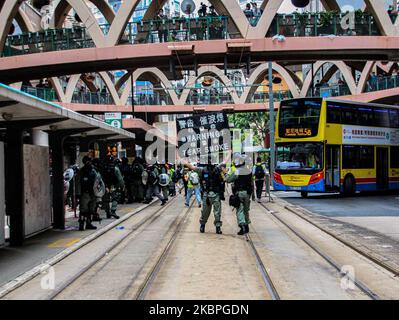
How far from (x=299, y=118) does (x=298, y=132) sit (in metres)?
0.59

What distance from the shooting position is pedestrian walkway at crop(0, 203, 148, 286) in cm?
839

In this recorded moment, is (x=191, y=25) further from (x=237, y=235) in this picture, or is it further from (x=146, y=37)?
(x=237, y=235)

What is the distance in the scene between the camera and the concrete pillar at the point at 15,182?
10859 millimetres

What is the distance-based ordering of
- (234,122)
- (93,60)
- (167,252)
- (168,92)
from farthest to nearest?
(234,122) → (168,92) → (93,60) → (167,252)

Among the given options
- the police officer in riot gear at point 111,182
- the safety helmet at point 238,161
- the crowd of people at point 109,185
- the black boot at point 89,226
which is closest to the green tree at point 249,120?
the crowd of people at point 109,185

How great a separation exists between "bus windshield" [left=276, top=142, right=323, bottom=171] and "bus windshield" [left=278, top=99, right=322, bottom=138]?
1.48 feet

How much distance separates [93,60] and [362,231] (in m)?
10.1

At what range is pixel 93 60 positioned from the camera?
1766 cm

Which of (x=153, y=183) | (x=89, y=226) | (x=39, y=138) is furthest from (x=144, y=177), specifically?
(x=39, y=138)

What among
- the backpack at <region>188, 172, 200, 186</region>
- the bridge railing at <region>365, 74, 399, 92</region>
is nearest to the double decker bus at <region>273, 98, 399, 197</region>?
the backpack at <region>188, 172, 200, 186</region>

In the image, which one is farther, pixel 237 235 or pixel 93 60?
pixel 93 60

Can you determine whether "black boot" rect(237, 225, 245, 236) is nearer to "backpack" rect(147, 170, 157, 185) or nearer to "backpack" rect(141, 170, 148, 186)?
"backpack" rect(147, 170, 157, 185)
